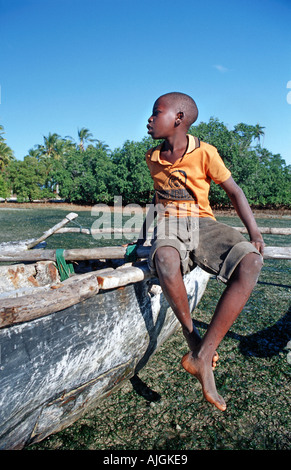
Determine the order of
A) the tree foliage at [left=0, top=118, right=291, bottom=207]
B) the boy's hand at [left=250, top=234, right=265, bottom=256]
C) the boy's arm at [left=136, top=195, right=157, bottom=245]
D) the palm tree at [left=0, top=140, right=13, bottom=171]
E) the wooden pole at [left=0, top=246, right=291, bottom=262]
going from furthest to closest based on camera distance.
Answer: the palm tree at [left=0, top=140, right=13, bottom=171] → the tree foliage at [left=0, top=118, right=291, bottom=207] → the wooden pole at [left=0, top=246, right=291, bottom=262] → the boy's arm at [left=136, top=195, right=157, bottom=245] → the boy's hand at [left=250, top=234, right=265, bottom=256]

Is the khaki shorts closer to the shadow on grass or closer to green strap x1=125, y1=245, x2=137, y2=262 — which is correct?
green strap x1=125, y1=245, x2=137, y2=262

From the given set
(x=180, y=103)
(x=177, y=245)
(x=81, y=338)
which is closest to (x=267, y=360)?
(x=177, y=245)

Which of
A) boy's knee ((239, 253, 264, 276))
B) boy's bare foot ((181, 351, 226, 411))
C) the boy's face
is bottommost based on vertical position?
boy's bare foot ((181, 351, 226, 411))

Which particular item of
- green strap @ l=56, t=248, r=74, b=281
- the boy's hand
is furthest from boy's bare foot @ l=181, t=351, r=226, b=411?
green strap @ l=56, t=248, r=74, b=281

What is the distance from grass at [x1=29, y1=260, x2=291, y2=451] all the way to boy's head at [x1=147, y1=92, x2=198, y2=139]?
1.79 m

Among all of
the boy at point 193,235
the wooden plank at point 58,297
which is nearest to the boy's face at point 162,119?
the boy at point 193,235

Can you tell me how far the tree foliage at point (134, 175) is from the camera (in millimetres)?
25156

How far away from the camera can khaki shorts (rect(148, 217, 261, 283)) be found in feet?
5.41

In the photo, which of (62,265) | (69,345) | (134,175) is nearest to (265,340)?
(62,265)

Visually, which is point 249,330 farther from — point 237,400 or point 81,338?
point 81,338

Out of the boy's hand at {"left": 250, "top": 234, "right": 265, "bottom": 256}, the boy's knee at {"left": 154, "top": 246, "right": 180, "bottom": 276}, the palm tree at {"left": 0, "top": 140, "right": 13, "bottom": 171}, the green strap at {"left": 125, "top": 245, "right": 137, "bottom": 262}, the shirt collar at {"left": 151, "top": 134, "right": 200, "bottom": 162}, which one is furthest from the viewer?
the palm tree at {"left": 0, "top": 140, "right": 13, "bottom": 171}

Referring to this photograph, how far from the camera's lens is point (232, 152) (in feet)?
81.5

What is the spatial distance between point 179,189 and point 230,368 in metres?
1.57

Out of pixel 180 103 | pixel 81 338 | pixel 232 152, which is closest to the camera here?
pixel 81 338
